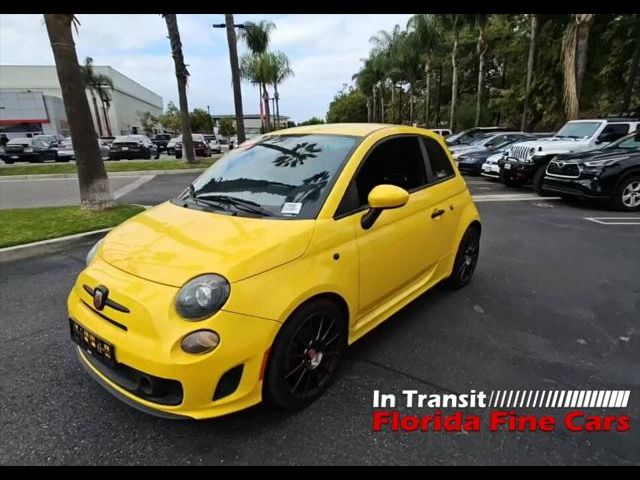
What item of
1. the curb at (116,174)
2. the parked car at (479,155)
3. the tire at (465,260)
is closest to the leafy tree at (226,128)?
the curb at (116,174)

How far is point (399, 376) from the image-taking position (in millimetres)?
2756

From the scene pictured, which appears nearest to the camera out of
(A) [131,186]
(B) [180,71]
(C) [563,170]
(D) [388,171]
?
(D) [388,171]

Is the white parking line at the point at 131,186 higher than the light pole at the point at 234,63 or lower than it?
lower

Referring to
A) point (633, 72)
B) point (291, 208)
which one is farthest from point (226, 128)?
point (291, 208)

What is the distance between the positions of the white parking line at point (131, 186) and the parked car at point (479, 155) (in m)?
11.3

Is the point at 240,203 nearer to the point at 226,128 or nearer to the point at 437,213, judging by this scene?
the point at 437,213

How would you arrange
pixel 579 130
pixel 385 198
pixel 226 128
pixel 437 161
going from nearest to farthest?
pixel 385 198, pixel 437 161, pixel 579 130, pixel 226 128

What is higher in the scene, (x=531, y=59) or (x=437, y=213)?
(x=531, y=59)

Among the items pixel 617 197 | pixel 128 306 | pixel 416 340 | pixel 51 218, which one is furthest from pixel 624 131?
pixel 51 218

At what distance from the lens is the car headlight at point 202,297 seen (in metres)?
1.93

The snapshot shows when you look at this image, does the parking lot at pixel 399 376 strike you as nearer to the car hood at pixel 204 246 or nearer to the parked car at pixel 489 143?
the car hood at pixel 204 246

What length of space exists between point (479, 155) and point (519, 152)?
10.9ft

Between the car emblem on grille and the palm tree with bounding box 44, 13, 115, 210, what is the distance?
5.94 m
